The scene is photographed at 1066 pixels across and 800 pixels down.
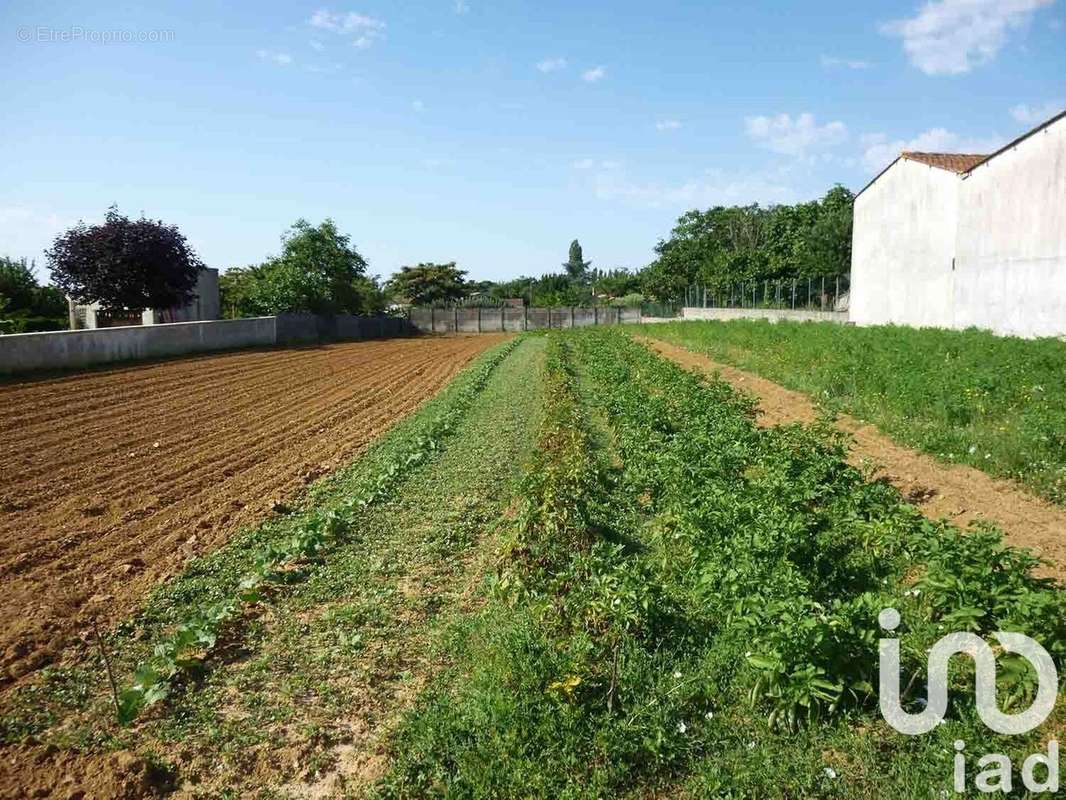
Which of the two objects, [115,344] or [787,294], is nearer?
[115,344]

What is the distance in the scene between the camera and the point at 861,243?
121 feet

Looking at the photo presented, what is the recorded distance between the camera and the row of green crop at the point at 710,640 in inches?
146

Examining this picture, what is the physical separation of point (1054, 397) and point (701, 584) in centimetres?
833

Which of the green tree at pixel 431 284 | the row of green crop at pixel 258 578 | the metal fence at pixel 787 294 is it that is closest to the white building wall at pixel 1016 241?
the metal fence at pixel 787 294

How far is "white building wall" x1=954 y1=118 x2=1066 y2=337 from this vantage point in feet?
67.9

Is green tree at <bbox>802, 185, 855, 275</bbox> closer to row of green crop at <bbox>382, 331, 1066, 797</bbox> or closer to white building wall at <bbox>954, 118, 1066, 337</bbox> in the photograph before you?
white building wall at <bbox>954, 118, 1066, 337</bbox>

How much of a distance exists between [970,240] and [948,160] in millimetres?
6207

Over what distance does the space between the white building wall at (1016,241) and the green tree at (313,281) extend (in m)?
36.2

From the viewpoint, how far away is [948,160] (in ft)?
98.4

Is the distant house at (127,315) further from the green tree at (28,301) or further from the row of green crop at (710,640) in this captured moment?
the row of green crop at (710,640)

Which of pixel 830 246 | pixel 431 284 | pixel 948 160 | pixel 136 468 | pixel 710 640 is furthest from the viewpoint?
pixel 431 284

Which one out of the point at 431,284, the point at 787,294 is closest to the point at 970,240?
the point at 787,294

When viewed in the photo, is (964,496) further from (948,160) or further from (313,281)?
(313,281)

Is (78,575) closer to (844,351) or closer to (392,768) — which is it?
(392,768)
